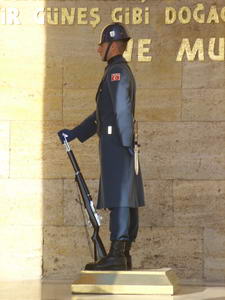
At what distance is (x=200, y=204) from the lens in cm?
1101

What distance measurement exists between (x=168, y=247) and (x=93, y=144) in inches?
51.9

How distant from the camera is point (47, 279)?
1095cm

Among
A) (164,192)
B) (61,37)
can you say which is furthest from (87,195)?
(61,37)

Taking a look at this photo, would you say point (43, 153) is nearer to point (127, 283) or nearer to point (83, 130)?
point (83, 130)

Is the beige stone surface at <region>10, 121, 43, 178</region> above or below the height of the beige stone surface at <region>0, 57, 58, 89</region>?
below

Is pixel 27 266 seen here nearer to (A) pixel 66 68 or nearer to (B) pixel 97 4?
(A) pixel 66 68

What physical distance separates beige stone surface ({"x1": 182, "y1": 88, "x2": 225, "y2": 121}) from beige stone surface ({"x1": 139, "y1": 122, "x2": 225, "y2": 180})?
2.9 inches

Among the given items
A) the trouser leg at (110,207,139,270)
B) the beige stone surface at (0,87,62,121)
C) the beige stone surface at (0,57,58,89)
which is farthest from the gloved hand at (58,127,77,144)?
the beige stone surface at (0,57,58,89)

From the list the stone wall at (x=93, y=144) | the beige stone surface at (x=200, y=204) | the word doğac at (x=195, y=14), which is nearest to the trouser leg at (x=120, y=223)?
the stone wall at (x=93, y=144)

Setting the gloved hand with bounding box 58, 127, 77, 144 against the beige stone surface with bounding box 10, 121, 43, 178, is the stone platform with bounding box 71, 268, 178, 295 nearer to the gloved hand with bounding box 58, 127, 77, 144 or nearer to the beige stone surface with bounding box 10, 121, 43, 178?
the gloved hand with bounding box 58, 127, 77, 144

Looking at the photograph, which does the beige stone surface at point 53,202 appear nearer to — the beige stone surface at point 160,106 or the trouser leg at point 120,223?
the beige stone surface at point 160,106

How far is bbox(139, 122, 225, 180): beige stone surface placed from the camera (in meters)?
11.0

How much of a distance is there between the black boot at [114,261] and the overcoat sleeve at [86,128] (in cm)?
108

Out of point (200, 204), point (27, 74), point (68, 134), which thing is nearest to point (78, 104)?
point (27, 74)
